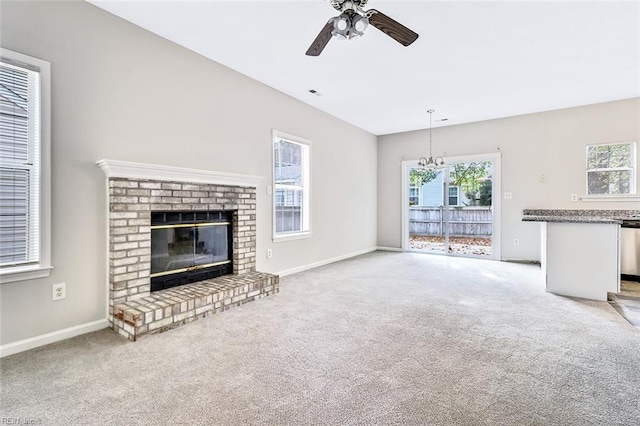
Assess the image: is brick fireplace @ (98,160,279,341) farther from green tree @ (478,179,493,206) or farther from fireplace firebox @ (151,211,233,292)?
green tree @ (478,179,493,206)

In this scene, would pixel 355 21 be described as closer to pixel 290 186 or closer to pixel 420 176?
pixel 290 186

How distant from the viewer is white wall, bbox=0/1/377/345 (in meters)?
2.37

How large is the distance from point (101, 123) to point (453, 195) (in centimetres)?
621

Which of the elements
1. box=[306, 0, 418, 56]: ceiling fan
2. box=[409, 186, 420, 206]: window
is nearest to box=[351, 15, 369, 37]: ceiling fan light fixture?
box=[306, 0, 418, 56]: ceiling fan

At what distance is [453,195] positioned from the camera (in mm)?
6617

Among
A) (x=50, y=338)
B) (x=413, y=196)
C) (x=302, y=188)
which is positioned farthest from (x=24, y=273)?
(x=413, y=196)

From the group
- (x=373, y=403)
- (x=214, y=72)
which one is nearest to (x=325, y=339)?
(x=373, y=403)

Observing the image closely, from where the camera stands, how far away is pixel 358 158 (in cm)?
667

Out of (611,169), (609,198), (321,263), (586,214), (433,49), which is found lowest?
(321,263)

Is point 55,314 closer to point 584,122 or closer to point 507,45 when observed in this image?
point 507,45

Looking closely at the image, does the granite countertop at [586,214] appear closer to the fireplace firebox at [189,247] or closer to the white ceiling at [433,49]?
→ the white ceiling at [433,49]

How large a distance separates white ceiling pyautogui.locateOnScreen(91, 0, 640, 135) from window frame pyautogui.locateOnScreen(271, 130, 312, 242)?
678mm

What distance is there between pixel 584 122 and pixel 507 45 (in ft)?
10.8

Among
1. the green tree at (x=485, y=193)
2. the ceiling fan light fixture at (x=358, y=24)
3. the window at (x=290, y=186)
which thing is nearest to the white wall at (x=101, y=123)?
the window at (x=290, y=186)
